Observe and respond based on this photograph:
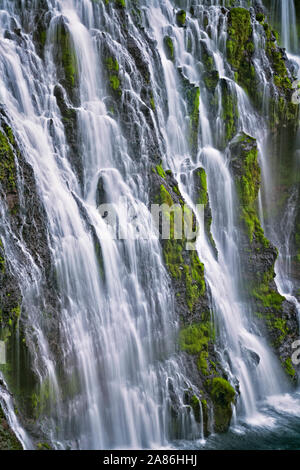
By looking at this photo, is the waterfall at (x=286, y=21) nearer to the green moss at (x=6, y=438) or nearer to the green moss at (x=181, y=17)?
the green moss at (x=181, y=17)

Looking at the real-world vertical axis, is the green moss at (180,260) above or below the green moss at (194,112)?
below

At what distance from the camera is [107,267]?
15.3 meters

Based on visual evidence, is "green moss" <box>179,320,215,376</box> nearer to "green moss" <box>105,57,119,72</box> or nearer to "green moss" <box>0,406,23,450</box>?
"green moss" <box>0,406,23,450</box>

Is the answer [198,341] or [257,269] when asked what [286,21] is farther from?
[198,341]

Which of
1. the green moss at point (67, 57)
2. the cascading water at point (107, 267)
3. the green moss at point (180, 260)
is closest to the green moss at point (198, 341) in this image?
the cascading water at point (107, 267)

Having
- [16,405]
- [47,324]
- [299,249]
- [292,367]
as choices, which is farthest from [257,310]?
[16,405]

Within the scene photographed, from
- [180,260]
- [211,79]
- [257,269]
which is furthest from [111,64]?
[257,269]

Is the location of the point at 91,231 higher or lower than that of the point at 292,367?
higher

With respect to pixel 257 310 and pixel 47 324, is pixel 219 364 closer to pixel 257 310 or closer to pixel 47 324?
pixel 257 310

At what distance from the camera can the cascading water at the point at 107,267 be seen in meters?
13.9

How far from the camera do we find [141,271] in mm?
16281
